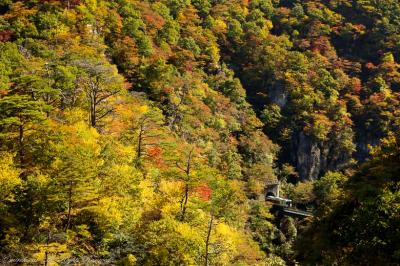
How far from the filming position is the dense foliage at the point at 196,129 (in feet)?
89.6

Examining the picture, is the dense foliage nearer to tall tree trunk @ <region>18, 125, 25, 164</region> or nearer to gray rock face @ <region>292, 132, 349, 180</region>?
tall tree trunk @ <region>18, 125, 25, 164</region>

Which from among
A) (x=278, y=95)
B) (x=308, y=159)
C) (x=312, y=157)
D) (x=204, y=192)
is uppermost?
(x=204, y=192)

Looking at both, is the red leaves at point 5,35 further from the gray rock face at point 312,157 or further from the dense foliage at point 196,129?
the gray rock face at point 312,157

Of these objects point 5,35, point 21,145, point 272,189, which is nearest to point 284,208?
point 272,189

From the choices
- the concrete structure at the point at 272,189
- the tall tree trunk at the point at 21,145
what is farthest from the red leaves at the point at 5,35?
the concrete structure at the point at 272,189

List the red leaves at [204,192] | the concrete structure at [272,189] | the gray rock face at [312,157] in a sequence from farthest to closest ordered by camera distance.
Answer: the gray rock face at [312,157] < the concrete structure at [272,189] < the red leaves at [204,192]

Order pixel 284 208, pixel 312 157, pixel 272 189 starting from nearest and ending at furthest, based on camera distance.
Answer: pixel 284 208, pixel 272 189, pixel 312 157

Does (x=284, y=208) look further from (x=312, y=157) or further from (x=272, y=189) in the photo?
(x=312, y=157)

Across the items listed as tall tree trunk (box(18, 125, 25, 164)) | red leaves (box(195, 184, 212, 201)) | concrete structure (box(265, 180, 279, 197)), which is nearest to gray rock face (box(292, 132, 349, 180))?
concrete structure (box(265, 180, 279, 197))

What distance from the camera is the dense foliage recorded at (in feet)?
89.6

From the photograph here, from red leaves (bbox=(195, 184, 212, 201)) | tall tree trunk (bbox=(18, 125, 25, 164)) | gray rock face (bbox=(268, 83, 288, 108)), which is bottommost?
gray rock face (bbox=(268, 83, 288, 108))

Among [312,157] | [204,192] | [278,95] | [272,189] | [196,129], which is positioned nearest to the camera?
[204,192]

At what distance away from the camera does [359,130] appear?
85.9 m

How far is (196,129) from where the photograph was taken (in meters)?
63.1
